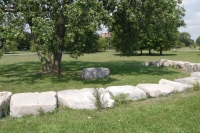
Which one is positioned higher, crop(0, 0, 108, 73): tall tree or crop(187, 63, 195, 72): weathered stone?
crop(0, 0, 108, 73): tall tree

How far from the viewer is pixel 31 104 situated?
15.7ft

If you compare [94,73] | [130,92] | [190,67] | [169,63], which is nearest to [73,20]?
[94,73]

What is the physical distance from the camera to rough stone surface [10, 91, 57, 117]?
4.71 meters

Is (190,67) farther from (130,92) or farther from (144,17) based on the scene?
(130,92)

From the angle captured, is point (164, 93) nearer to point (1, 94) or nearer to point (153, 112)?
point (153, 112)

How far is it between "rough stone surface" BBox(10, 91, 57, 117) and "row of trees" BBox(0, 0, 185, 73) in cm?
303

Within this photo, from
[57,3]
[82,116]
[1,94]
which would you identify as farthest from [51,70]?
[82,116]

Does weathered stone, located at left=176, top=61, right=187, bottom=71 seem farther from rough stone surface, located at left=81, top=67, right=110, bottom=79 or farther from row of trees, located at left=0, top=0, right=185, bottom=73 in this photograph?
rough stone surface, located at left=81, top=67, right=110, bottom=79

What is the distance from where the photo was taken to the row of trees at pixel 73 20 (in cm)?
794

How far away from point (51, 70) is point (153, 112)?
26.2ft

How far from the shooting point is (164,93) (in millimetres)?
6020

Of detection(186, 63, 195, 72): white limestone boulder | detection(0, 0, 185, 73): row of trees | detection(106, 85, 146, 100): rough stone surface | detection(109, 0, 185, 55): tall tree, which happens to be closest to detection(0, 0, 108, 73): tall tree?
detection(0, 0, 185, 73): row of trees

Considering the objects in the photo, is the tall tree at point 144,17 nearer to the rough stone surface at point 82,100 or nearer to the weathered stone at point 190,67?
the weathered stone at point 190,67

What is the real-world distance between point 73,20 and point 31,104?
4013mm
